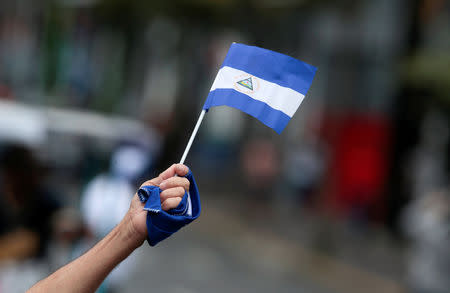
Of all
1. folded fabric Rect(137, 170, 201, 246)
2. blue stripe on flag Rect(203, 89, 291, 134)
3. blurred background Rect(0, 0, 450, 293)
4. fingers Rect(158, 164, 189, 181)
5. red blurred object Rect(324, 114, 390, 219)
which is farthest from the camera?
red blurred object Rect(324, 114, 390, 219)

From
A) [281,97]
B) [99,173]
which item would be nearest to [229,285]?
[99,173]

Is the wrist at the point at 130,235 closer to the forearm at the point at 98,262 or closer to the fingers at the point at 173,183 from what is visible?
the forearm at the point at 98,262

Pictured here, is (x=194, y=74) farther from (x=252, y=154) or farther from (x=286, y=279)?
(x=286, y=279)

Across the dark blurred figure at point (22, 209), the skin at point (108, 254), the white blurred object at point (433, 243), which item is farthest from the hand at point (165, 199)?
the white blurred object at point (433, 243)

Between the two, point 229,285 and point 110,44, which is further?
point 110,44

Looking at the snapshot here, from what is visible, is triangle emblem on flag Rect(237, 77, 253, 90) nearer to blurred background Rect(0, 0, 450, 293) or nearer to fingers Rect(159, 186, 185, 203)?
fingers Rect(159, 186, 185, 203)

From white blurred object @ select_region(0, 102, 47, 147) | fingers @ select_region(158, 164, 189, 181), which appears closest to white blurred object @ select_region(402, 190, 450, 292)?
white blurred object @ select_region(0, 102, 47, 147)

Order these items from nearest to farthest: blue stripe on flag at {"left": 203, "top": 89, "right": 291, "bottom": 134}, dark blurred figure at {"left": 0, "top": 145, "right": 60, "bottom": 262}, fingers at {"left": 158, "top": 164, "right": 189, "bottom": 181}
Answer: fingers at {"left": 158, "top": 164, "right": 189, "bottom": 181}, blue stripe on flag at {"left": 203, "top": 89, "right": 291, "bottom": 134}, dark blurred figure at {"left": 0, "top": 145, "right": 60, "bottom": 262}

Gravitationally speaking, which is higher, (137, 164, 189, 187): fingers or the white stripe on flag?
the white stripe on flag

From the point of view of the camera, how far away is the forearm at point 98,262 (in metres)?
1.65

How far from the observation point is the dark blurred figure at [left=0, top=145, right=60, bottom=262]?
3820 millimetres

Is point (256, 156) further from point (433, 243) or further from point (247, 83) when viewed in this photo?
point (247, 83)

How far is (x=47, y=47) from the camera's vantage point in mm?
17719

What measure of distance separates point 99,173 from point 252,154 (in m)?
11.0
